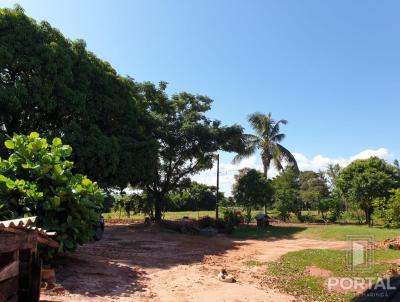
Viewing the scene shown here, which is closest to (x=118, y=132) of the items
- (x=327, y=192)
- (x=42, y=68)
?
(x=42, y=68)

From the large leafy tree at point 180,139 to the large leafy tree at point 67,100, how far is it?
5.43 m

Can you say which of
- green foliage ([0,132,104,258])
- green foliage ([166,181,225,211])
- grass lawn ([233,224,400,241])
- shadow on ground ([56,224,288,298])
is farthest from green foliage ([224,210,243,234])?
green foliage ([0,132,104,258])

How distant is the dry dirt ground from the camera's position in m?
8.43

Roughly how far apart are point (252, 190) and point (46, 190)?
23.4 m

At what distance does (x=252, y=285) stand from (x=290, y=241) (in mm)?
10761

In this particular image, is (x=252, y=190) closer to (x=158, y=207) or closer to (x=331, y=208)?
(x=158, y=207)

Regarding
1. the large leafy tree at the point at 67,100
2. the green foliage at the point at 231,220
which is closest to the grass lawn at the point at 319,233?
the green foliage at the point at 231,220

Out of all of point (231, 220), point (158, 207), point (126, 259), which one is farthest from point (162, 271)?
point (158, 207)

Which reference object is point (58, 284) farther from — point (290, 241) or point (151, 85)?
point (151, 85)

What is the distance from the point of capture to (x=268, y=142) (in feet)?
117

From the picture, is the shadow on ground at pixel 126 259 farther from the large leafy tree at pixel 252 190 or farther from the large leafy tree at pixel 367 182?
the large leafy tree at pixel 367 182

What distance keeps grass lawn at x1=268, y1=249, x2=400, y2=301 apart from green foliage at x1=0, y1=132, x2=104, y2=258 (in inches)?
222

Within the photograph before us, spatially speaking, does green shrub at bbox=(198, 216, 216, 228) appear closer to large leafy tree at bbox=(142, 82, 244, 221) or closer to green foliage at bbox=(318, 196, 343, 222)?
large leafy tree at bbox=(142, 82, 244, 221)

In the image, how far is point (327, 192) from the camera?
166 ft
